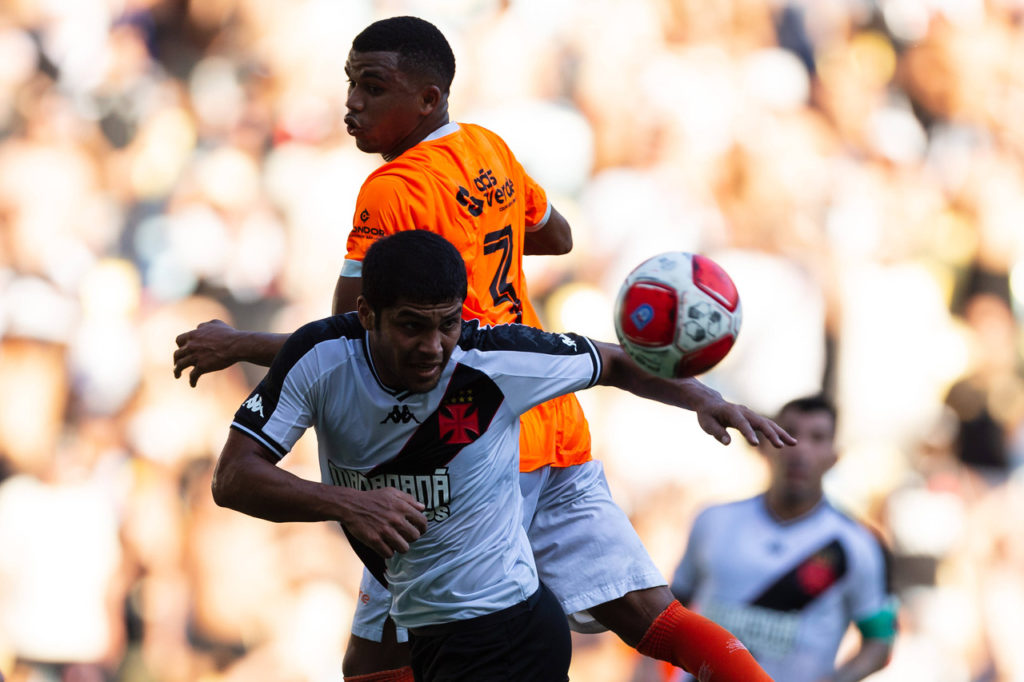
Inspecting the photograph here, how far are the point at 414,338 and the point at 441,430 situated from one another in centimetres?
31

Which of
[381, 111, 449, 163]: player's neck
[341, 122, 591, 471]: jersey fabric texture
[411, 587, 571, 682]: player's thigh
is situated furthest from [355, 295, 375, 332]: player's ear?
[381, 111, 449, 163]: player's neck

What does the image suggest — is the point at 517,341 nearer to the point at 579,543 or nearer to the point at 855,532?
the point at 579,543

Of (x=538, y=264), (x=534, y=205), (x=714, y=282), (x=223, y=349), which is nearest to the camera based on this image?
(x=714, y=282)

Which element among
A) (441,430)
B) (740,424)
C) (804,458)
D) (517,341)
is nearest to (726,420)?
(740,424)

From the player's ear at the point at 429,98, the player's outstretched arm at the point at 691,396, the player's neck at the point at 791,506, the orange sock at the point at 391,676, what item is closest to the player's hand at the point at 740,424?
the player's outstretched arm at the point at 691,396

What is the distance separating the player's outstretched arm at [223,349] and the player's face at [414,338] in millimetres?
518

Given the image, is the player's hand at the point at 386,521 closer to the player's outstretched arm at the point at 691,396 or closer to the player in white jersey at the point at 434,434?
the player in white jersey at the point at 434,434

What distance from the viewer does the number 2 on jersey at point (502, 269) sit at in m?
3.77

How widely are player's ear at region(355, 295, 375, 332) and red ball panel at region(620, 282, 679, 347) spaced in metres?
0.70

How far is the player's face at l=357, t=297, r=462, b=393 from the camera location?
297cm

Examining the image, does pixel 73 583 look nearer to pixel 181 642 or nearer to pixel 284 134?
pixel 181 642

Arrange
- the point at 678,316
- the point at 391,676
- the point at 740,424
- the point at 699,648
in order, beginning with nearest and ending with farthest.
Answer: the point at 740,424, the point at 678,316, the point at 699,648, the point at 391,676

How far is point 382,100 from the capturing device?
3.80 m

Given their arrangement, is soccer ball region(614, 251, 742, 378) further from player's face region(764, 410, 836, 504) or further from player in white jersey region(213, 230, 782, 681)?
player's face region(764, 410, 836, 504)
